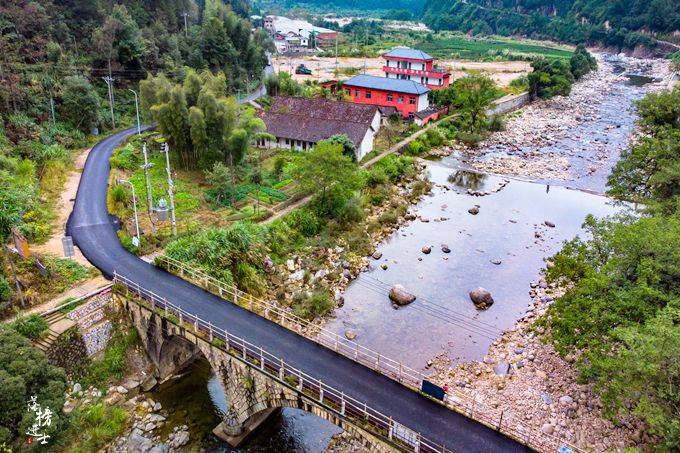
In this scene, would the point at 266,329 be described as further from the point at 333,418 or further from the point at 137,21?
the point at 137,21

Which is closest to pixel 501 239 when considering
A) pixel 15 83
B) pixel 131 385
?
pixel 131 385

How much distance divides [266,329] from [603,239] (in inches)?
699

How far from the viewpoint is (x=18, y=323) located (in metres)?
22.1

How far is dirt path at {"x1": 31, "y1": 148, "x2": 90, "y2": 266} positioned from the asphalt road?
0.53m

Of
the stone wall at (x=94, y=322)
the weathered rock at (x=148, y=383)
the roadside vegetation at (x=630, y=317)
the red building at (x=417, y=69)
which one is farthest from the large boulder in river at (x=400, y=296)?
the red building at (x=417, y=69)

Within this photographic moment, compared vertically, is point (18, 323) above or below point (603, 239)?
below

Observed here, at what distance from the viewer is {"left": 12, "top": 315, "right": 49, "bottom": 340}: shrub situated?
22.1 meters

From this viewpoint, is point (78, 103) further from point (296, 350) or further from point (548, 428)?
point (548, 428)

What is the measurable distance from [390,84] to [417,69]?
12.0 metres

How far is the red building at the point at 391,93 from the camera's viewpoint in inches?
2611

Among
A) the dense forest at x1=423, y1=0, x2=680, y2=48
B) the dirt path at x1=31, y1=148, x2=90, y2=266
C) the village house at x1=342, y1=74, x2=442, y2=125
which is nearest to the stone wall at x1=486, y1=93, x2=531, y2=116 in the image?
the village house at x1=342, y1=74, x2=442, y2=125

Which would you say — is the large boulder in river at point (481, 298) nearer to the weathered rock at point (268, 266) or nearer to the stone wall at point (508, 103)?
the weathered rock at point (268, 266)

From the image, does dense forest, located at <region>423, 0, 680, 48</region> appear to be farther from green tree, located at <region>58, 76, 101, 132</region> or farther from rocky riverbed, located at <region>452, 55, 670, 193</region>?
green tree, located at <region>58, 76, 101, 132</region>

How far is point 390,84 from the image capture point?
68062 millimetres
